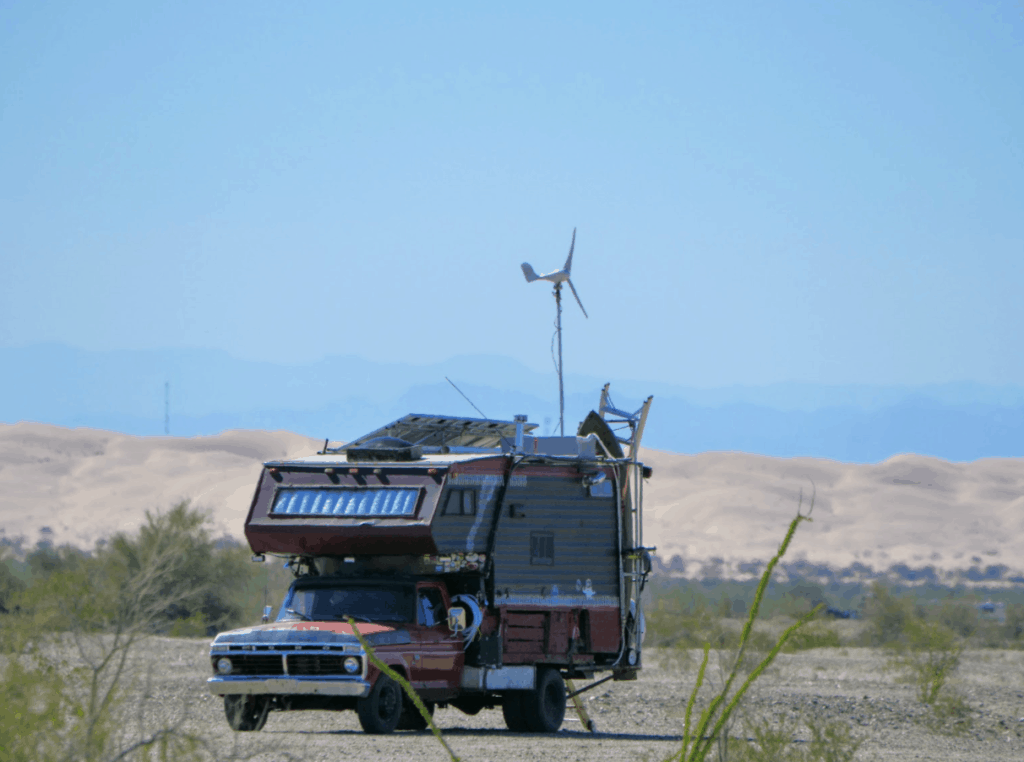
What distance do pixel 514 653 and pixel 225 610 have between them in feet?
73.8

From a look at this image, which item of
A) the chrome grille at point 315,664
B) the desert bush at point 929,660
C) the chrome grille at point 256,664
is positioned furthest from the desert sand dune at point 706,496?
the chrome grille at point 315,664

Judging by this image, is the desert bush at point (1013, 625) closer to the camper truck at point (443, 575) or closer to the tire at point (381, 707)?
the camper truck at point (443, 575)

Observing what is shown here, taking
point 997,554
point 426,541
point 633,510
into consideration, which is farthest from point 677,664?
point 997,554

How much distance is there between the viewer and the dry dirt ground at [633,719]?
15156mm

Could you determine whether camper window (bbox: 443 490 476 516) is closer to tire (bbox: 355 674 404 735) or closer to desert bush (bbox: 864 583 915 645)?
tire (bbox: 355 674 404 735)

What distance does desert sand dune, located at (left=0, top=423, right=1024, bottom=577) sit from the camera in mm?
102625

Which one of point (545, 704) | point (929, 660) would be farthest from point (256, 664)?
point (929, 660)

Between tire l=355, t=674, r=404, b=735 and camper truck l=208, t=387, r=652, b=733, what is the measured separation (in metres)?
0.02

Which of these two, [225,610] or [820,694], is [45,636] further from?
[225,610]

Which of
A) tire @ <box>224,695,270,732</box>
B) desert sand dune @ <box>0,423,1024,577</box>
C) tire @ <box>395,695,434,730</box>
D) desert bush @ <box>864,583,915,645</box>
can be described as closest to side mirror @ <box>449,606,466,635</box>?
tire @ <box>395,695,434,730</box>

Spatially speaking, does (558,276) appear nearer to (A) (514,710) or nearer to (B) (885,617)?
(A) (514,710)

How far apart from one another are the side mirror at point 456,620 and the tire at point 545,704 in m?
1.87

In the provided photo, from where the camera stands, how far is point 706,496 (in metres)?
115

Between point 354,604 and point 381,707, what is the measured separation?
1329mm
